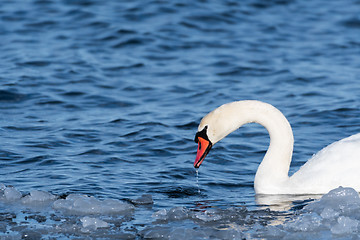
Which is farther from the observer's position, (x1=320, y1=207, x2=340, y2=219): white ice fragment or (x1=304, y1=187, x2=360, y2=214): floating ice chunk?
(x1=304, y1=187, x2=360, y2=214): floating ice chunk

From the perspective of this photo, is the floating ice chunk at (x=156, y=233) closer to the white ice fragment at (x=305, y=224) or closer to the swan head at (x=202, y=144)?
the white ice fragment at (x=305, y=224)

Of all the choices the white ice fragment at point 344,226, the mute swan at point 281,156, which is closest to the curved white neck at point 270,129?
the mute swan at point 281,156

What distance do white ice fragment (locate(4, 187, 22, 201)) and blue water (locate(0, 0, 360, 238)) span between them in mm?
421

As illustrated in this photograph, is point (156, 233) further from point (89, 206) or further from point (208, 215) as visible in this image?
point (89, 206)

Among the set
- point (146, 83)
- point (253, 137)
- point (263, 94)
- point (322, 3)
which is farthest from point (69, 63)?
point (322, 3)

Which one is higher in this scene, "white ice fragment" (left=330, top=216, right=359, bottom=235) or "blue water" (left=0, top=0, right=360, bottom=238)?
"white ice fragment" (left=330, top=216, right=359, bottom=235)

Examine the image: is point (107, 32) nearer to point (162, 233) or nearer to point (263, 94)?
point (263, 94)

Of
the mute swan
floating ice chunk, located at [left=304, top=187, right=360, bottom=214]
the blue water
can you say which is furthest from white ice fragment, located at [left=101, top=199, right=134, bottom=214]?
floating ice chunk, located at [left=304, top=187, right=360, bottom=214]

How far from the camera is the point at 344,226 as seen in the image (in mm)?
6598

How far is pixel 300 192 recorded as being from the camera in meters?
7.83

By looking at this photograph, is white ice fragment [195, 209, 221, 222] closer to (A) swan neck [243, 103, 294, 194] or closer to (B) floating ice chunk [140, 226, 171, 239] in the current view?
(B) floating ice chunk [140, 226, 171, 239]

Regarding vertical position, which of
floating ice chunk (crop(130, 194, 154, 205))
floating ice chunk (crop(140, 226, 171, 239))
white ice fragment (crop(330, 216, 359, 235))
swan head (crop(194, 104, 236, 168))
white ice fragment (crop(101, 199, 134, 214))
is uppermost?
swan head (crop(194, 104, 236, 168))

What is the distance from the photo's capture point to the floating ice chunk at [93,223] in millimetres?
6695

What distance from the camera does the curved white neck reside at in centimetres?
793
